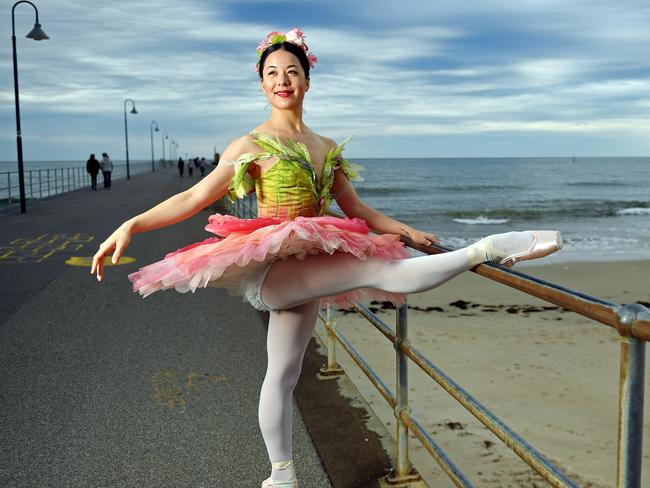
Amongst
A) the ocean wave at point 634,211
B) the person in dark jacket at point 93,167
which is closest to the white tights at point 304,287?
the person in dark jacket at point 93,167

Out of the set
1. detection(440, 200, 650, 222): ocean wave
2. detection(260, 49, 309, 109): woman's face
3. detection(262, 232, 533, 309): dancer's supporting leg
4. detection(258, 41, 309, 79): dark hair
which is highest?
detection(258, 41, 309, 79): dark hair

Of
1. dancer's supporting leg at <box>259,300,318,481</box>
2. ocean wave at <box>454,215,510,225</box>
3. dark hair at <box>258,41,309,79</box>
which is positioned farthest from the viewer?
ocean wave at <box>454,215,510,225</box>

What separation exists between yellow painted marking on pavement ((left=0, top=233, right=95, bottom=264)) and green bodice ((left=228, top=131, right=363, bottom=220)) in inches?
343

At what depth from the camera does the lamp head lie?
19969mm

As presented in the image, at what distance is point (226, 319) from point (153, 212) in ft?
13.7

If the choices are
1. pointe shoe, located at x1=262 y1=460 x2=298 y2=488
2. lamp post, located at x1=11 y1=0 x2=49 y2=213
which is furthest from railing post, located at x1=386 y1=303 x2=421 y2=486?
lamp post, located at x1=11 y1=0 x2=49 y2=213

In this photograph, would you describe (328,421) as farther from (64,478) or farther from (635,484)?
(635,484)

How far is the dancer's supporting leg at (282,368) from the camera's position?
261cm

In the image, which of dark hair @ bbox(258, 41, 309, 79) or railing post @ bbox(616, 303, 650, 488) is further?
dark hair @ bbox(258, 41, 309, 79)

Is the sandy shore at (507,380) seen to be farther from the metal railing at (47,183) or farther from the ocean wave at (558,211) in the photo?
the ocean wave at (558,211)

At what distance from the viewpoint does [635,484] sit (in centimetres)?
149

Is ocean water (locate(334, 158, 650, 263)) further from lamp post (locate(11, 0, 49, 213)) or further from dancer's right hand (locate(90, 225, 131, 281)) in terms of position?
dancer's right hand (locate(90, 225, 131, 281))

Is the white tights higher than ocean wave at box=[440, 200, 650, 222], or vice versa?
the white tights

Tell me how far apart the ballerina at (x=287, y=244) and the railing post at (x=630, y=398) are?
74cm
